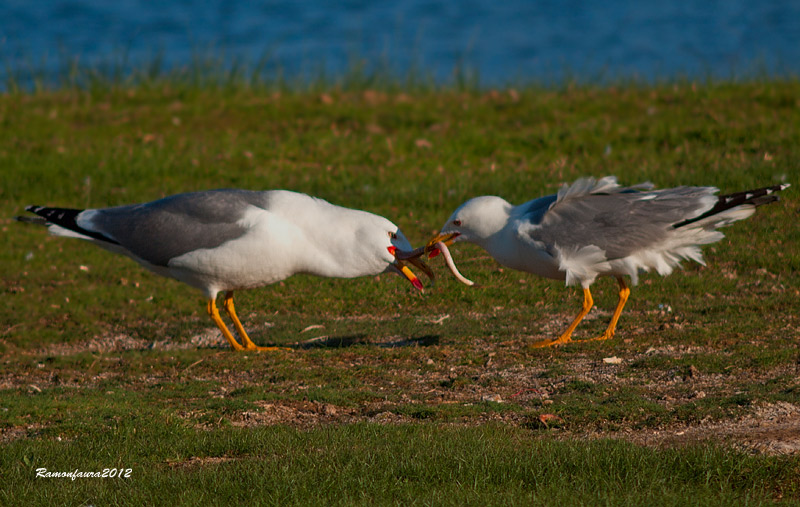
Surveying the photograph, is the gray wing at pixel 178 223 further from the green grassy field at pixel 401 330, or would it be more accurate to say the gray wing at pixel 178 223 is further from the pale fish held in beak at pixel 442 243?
the pale fish held in beak at pixel 442 243

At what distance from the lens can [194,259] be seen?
852 centimetres

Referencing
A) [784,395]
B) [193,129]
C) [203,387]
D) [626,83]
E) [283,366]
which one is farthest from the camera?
[626,83]

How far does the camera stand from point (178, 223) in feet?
28.6

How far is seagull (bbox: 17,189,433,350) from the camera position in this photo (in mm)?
8336

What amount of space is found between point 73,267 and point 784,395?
8299 mm

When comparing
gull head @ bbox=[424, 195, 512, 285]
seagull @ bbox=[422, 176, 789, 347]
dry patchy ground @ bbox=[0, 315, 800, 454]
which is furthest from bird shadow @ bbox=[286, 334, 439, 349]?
seagull @ bbox=[422, 176, 789, 347]

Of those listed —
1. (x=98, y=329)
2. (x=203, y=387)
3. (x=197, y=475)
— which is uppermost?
(x=197, y=475)

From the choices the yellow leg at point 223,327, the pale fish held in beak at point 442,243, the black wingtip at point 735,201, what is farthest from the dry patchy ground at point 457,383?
the black wingtip at point 735,201

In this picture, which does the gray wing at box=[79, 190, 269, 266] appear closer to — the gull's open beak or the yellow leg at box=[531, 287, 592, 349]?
the gull's open beak

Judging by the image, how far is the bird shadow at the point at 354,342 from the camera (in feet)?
29.2

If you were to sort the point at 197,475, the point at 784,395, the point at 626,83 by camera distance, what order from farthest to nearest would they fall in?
the point at 626,83 → the point at 784,395 → the point at 197,475

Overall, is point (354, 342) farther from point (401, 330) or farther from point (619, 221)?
point (619, 221)

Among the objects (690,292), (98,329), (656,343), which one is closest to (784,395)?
(656,343)

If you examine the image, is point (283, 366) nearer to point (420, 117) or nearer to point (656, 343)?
point (656, 343)
